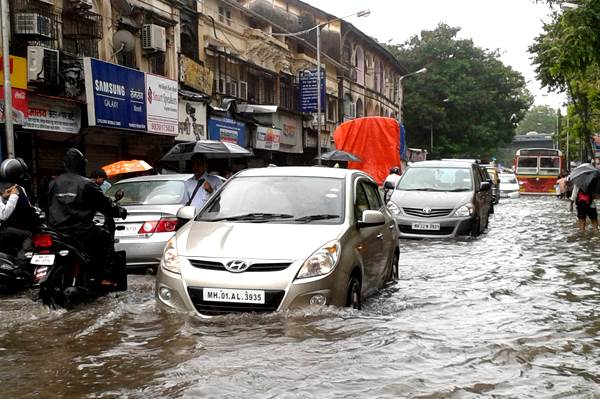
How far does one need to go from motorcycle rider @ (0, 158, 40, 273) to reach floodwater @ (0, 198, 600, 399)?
35.0 inches

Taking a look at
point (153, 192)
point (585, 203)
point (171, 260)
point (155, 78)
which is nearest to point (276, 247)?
point (171, 260)

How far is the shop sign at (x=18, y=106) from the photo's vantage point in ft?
46.7

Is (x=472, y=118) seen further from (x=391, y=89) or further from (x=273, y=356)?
(x=273, y=356)

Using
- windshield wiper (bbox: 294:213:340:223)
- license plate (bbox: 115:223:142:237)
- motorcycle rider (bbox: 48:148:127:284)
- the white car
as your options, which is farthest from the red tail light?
the white car

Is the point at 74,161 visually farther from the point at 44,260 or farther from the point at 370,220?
the point at 370,220

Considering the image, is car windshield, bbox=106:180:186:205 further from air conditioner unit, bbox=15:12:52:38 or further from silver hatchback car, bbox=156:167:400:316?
air conditioner unit, bbox=15:12:52:38

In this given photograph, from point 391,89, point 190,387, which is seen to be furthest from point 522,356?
point 391,89

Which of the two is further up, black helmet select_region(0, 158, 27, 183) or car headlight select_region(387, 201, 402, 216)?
black helmet select_region(0, 158, 27, 183)

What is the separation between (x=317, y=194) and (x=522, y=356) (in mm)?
2729

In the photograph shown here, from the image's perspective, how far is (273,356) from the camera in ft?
17.0

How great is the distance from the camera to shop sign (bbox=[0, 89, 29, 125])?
1423cm

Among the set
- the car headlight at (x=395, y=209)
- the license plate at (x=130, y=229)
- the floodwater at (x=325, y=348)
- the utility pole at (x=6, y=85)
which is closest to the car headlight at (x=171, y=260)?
the floodwater at (x=325, y=348)

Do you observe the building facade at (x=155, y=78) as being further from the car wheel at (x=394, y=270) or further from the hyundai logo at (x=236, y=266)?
the hyundai logo at (x=236, y=266)

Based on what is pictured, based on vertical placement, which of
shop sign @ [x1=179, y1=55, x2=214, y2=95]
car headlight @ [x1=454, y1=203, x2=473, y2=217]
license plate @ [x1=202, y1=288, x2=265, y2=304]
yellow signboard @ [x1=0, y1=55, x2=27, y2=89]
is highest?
shop sign @ [x1=179, y1=55, x2=214, y2=95]
